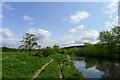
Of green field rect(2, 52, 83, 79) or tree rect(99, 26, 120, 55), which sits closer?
green field rect(2, 52, 83, 79)

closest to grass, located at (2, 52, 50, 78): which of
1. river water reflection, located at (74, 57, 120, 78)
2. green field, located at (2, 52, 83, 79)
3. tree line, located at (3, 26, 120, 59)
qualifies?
green field, located at (2, 52, 83, 79)

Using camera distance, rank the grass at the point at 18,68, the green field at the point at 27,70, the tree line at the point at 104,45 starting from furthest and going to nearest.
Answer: the tree line at the point at 104,45, the green field at the point at 27,70, the grass at the point at 18,68

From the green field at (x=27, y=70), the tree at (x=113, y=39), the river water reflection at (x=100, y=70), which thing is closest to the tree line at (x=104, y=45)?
the tree at (x=113, y=39)

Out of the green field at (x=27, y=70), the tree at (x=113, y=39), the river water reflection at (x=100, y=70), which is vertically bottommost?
the river water reflection at (x=100, y=70)

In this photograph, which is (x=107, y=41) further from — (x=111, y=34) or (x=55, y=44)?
(x=55, y=44)

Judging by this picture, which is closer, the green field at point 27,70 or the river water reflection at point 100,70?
the green field at point 27,70

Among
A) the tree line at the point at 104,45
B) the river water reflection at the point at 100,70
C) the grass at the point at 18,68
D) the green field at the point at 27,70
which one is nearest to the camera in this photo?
the grass at the point at 18,68

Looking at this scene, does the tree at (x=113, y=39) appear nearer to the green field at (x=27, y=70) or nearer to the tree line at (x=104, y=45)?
the tree line at (x=104, y=45)

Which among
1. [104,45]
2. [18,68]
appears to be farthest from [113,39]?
[18,68]

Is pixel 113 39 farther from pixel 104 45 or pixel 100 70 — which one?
pixel 100 70

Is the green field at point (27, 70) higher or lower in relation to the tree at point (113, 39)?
lower

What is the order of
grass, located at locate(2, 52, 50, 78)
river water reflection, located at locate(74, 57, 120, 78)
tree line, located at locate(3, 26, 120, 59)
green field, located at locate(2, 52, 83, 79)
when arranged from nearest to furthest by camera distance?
1. grass, located at locate(2, 52, 50, 78)
2. green field, located at locate(2, 52, 83, 79)
3. river water reflection, located at locate(74, 57, 120, 78)
4. tree line, located at locate(3, 26, 120, 59)

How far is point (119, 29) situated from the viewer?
7438cm

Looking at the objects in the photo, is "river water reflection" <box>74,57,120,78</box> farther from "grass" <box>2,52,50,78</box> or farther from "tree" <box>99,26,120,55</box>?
"tree" <box>99,26,120,55</box>
